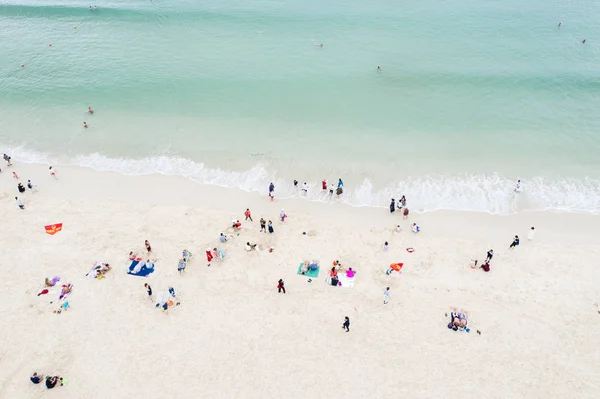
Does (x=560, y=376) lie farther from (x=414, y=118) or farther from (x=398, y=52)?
(x=398, y=52)

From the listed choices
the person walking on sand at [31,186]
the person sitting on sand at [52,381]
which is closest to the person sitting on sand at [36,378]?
the person sitting on sand at [52,381]

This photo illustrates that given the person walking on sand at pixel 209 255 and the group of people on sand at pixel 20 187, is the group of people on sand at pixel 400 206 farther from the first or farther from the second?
the group of people on sand at pixel 20 187

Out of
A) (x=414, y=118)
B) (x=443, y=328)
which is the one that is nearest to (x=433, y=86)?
(x=414, y=118)

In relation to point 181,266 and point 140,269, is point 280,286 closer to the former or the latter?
point 181,266

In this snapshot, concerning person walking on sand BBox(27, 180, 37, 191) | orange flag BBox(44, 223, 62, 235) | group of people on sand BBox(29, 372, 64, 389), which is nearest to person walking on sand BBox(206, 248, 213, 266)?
group of people on sand BBox(29, 372, 64, 389)

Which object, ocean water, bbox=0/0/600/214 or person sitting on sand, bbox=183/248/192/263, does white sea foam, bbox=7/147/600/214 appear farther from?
person sitting on sand, bbox=183/248/192/263

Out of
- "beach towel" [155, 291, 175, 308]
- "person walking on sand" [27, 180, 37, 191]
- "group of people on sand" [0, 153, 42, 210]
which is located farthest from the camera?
"person walking on sand" [27, 180, 37, 191]

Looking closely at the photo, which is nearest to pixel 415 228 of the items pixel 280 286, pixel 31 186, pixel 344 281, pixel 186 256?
pixel 344 281
